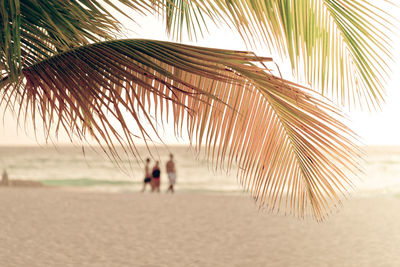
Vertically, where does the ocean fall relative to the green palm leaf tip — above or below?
below

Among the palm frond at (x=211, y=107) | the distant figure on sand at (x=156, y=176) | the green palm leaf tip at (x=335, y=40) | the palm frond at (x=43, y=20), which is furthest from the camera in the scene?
the distant figure on sand at (x=156, y=176)

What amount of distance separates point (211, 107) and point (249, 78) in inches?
20.2

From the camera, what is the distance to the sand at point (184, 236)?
7.95 m

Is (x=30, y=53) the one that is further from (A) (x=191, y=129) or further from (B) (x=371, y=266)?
(B) (x=371, y=266)

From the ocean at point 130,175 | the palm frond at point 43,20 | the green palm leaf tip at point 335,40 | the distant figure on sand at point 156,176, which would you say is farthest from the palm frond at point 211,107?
the ocean at point 130,175

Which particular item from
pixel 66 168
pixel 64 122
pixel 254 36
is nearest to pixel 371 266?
pixel 254 36

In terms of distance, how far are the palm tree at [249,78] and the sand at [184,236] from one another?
447cm

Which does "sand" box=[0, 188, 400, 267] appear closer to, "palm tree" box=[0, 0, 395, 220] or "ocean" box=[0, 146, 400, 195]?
"palm tree" box=[0, 0, 395, 220]

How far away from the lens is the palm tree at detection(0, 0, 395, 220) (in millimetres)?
2586

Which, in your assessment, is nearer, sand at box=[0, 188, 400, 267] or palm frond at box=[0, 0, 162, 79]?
palm frond at box=[0, 0, 162, 79]

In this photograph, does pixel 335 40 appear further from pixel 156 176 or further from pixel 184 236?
pixel 156 176

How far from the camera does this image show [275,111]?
132 inches

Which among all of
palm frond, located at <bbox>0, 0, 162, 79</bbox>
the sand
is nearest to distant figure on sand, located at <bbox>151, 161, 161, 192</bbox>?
the sand

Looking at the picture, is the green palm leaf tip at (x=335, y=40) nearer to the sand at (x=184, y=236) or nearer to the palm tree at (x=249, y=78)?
the palm tree at (x=249, y=78)
